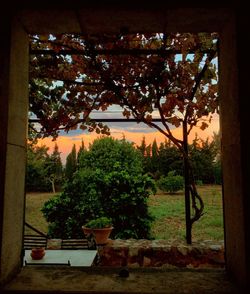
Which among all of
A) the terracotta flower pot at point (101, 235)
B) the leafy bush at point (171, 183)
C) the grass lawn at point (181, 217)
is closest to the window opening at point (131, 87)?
the terracotta flower pot at point (101, 235)

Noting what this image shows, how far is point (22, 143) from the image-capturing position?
1.82 meters

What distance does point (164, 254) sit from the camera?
4957mm

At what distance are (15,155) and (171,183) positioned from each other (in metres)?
15.4

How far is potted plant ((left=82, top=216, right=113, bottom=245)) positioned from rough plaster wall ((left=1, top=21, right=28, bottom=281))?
13.7 ft

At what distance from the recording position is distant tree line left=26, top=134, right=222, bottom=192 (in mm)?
16172

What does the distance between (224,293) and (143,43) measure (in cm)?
387

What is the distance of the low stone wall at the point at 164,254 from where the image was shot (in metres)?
4.79

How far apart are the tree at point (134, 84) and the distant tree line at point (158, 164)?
8290 millimetres

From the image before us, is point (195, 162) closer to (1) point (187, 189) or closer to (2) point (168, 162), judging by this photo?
(2) point (168, 162)

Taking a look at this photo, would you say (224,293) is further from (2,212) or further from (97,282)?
(2,212)

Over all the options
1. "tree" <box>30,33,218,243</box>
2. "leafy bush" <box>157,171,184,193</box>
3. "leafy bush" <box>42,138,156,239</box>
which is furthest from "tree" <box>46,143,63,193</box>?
"tree" <box>30,33,218,243</box>

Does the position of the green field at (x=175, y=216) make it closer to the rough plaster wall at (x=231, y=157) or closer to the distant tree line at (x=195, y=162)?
the distant tree line at (x=195, y=162)

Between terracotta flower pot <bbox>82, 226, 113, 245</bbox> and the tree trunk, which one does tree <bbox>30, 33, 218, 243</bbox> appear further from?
terracotta flower pot <bbox>82, 226, 113, 245</bbox>

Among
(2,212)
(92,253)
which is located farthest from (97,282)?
(92,253)
